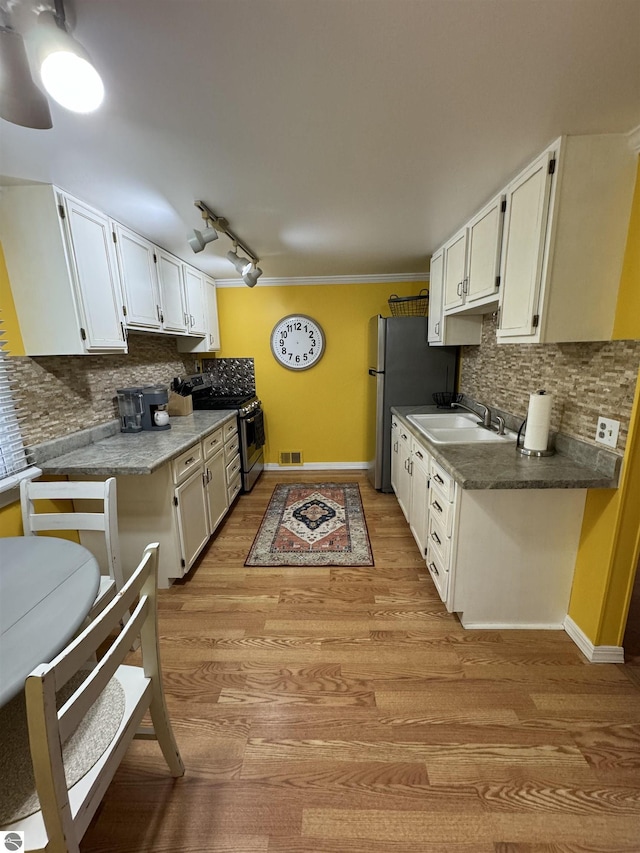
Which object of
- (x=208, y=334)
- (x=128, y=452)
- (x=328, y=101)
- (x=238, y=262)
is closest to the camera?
(x=328, y=101)

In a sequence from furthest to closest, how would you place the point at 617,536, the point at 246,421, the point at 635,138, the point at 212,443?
1. the point at 246,421
2. the point at 212,443
3. the point at 617,536
4. the point at 635,138

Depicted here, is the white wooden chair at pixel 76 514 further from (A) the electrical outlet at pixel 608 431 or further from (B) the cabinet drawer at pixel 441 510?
(A) the electrical outlet at pixel 608 431

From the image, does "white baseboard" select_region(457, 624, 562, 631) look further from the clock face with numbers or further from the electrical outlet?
the clock face with numbers

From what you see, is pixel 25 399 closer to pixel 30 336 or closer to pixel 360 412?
pixel 30 336

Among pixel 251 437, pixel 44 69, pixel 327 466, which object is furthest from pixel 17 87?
pixel 327 466

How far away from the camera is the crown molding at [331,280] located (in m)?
3.67

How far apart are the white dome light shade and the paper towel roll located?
6.49 feet

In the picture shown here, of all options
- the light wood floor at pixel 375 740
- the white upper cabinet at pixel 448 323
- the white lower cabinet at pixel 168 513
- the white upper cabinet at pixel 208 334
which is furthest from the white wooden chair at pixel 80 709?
the white upper cabinet at pixel 208 334

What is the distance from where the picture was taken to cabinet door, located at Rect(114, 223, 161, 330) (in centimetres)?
212

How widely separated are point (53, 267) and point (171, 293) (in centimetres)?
113

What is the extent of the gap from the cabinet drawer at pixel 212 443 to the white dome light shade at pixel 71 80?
6.25 ft

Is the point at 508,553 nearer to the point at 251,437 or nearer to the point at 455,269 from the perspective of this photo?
the point at 455,269

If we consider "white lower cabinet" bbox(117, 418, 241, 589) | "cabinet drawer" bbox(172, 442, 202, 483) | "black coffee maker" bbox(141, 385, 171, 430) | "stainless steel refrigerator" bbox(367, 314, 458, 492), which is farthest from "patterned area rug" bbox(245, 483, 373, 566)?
"black coffee maker" bbox(141, 385, 171, 430)

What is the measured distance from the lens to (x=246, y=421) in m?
3.36
